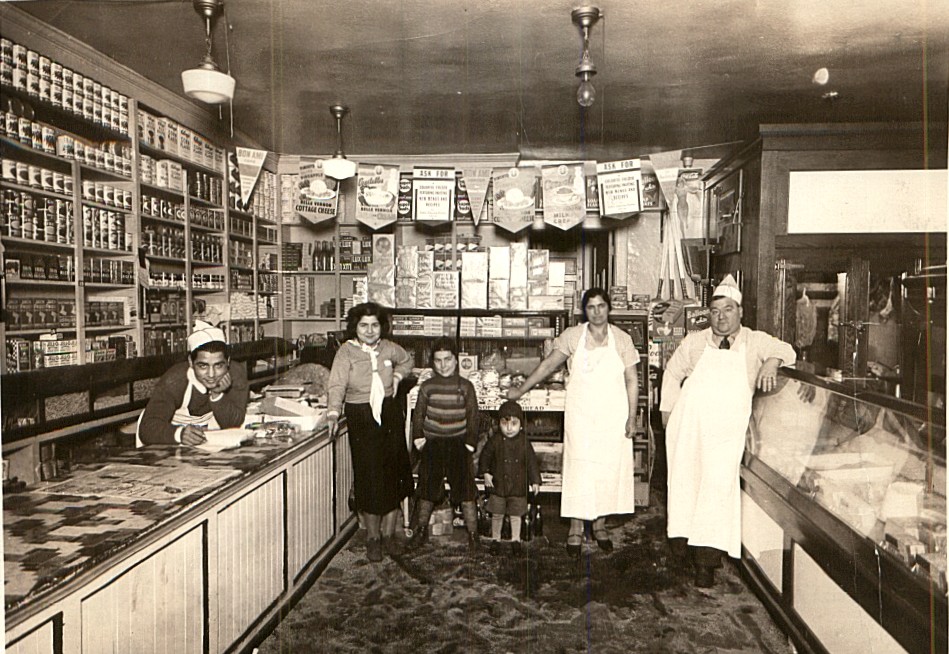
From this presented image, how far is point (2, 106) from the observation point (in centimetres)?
312

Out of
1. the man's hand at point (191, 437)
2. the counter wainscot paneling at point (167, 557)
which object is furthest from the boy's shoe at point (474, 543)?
the man's hand at point (191, 437)

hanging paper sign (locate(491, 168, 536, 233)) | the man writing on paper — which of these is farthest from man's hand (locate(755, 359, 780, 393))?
the man writing on paper

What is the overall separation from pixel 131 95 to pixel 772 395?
4141 mm

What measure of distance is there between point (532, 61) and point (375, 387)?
2.09 meters

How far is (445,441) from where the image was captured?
3.99 m

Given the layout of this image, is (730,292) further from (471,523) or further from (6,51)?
(6,51)

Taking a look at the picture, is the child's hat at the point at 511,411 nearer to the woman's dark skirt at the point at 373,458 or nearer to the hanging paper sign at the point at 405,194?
the woman's dark skirt at the point at 373,458

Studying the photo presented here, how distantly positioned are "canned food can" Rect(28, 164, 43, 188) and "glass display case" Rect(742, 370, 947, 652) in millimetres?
3951

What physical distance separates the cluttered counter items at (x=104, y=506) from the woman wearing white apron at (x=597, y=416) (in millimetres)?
1671

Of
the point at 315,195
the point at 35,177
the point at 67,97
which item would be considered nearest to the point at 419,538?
the point at 315,195

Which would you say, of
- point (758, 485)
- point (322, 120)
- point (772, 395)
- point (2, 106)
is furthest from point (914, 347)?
point (2, 106)

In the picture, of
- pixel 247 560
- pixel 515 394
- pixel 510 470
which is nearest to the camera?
pixel 247 560

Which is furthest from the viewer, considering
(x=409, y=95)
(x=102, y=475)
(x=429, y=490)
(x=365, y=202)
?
(x=365, y=202)

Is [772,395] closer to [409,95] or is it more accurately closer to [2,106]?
[409,95]
